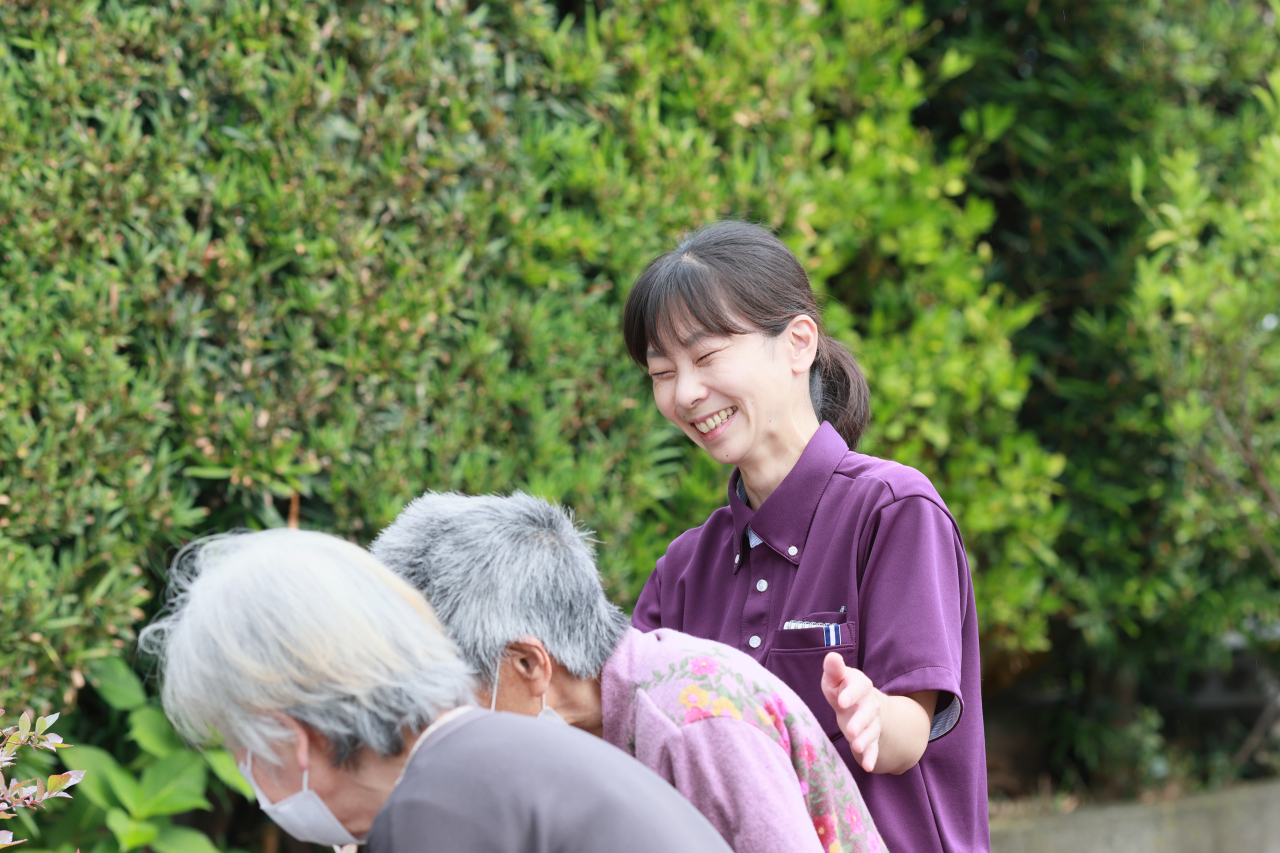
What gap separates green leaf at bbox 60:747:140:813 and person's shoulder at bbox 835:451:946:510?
210 centimetres

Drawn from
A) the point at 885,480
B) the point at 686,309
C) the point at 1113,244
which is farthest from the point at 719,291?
the point at 1113,244

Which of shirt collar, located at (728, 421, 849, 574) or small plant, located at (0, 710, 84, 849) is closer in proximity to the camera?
small plant, located at (0, 710, 84, 849)

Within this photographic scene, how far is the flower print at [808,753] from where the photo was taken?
1680 millimetres

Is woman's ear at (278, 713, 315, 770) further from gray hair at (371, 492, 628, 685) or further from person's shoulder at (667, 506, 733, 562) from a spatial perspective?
person's shoulder at (667, 506, 733, 562)

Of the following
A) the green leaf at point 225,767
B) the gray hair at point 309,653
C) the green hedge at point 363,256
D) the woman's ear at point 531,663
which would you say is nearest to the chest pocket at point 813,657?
the woman's ear at point 531,663

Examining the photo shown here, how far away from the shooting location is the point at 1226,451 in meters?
5.06

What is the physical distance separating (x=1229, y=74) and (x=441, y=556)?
16.6 ft

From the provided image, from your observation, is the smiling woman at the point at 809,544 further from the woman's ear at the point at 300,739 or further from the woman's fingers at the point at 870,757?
the woman's ear at the point at 300,739

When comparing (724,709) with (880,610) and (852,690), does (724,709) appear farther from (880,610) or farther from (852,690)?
(880,610)

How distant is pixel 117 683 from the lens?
3.08 meters

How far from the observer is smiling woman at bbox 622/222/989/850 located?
1886mm

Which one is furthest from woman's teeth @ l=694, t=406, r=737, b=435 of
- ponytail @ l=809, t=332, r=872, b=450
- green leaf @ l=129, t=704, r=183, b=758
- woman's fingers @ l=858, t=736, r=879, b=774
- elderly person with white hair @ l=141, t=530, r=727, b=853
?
green leaf @ l=129, t=704, r=183, b=758

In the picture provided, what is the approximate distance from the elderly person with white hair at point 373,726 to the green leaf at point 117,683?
175 centimetres

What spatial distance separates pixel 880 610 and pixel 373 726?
875 millimetres
